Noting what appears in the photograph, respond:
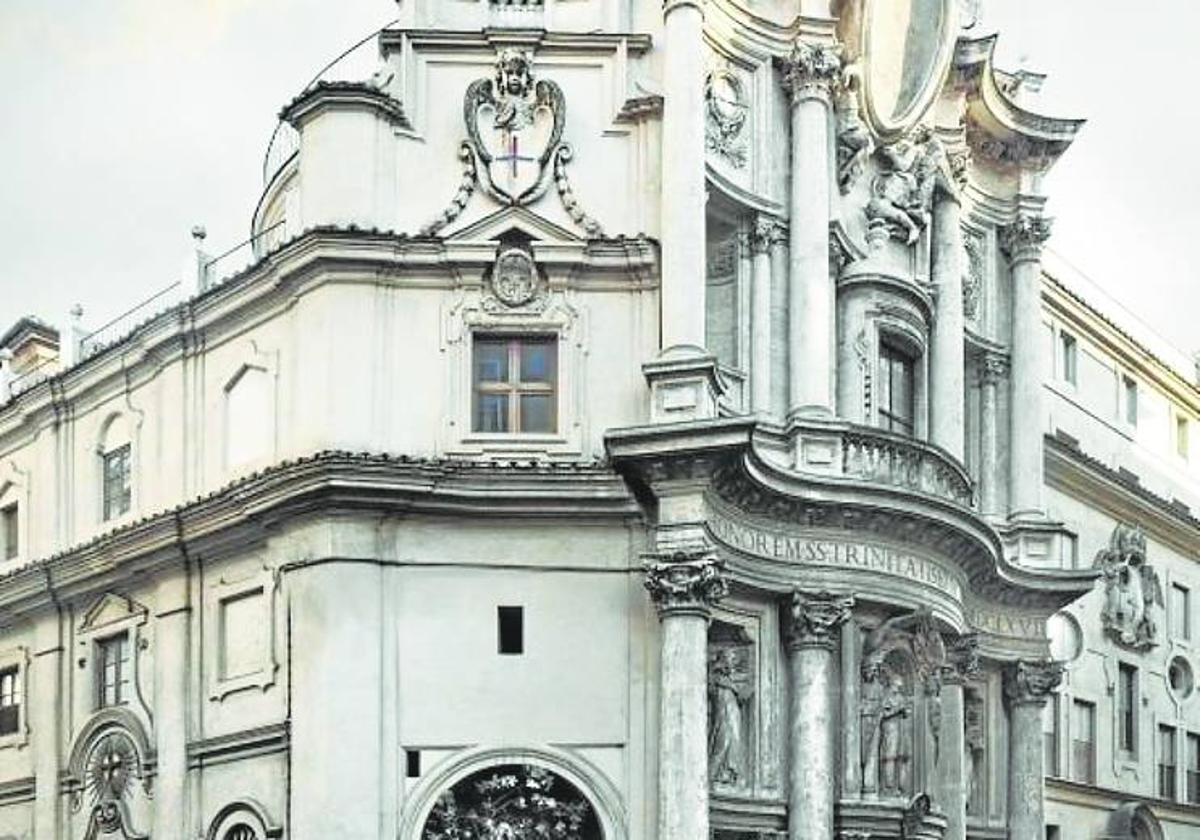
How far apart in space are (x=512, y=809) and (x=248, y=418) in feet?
24.6

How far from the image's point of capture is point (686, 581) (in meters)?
30.6

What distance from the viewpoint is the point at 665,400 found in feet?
104

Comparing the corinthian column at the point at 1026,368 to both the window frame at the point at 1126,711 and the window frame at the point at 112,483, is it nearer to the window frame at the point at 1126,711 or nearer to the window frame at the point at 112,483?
the window frame at the point at 1126,711

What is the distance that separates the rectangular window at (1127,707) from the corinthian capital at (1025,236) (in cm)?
972

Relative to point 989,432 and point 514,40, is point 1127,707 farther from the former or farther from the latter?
point 514,40

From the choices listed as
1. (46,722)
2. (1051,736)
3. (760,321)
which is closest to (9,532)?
(46,722)

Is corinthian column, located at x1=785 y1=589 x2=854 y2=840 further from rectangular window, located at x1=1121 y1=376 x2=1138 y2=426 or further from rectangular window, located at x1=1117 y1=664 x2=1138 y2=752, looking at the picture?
rectangular window, located at x1=1121 y1=376 x2=1138 y2=426

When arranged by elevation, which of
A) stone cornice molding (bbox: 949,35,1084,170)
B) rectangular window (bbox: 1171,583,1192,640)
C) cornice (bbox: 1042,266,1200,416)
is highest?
stone cornice molding (bbox: 949,35,1084,170)

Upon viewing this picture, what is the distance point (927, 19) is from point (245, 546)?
45.7 ft

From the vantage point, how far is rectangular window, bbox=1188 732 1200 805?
48.2 meters

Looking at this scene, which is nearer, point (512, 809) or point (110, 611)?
point (512, 809)

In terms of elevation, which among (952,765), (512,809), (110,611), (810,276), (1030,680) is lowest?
(512,809)

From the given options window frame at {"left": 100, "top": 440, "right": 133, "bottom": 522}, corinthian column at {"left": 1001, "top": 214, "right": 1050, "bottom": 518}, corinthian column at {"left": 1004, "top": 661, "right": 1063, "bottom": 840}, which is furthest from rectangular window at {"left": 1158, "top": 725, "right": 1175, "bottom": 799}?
window frame at {"left": 100, "top": 440, "right": 133, "bottom": 522}

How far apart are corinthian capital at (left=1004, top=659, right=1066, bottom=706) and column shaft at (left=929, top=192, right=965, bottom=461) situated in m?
3.99
